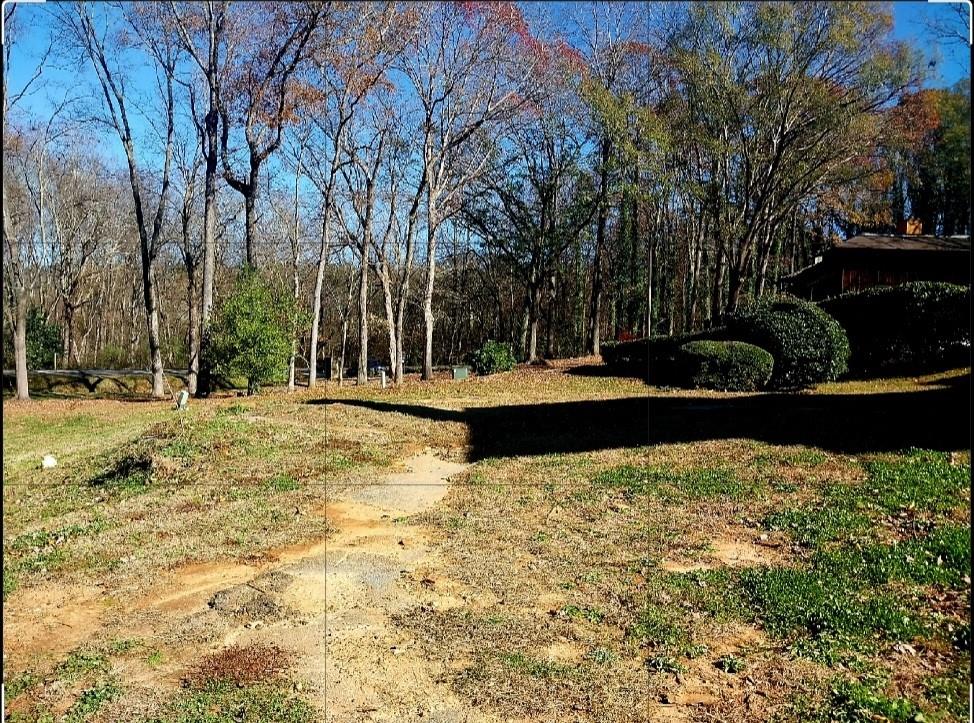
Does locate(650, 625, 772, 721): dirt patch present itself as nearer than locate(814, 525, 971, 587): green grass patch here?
Yes

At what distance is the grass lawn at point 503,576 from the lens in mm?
2412

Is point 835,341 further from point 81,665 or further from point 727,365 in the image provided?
point 81,665

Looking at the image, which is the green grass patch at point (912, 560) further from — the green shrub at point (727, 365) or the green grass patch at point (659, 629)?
the green shrub at point (727, 365)

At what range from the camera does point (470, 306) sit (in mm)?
26875

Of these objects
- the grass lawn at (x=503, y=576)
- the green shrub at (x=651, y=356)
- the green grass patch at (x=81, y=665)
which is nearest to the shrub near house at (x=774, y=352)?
the green shrub at (x=651, y=356)

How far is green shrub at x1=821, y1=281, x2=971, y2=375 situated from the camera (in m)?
9.55

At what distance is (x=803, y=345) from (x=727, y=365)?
42.8 inches

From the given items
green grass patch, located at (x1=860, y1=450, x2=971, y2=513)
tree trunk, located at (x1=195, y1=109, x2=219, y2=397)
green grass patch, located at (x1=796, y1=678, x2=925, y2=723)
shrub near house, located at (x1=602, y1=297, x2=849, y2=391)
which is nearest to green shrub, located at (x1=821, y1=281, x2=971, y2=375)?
shrub near house, located at (x1=602, y1=297, x2=849, y2=391)

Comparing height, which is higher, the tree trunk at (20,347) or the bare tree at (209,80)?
the bare tree at (209,80)

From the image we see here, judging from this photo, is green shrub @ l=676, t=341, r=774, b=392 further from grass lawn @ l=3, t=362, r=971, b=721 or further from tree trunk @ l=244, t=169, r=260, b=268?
tree trunk @ l=244, t=169, r=260, b=268

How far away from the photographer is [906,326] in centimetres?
1007

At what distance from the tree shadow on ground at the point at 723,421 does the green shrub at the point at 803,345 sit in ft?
3.52

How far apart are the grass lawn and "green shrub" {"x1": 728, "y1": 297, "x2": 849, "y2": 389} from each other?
109 inches

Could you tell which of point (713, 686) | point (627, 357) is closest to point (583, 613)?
point (713, 686)
